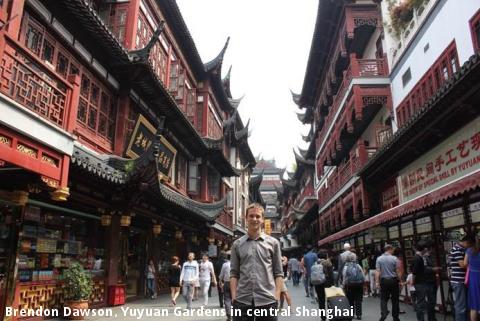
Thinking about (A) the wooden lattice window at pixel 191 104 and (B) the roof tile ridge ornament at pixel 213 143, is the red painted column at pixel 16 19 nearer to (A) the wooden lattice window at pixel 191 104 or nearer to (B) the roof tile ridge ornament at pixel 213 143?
(A) the wooden lattice window at pixel 191 104

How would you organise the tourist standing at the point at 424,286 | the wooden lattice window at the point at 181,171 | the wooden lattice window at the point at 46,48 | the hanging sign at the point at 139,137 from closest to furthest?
the tourist standing at the point at 424,286 → the wooden lattice window at the point at 46,48 → the hanging sign at the point at 139,137 → the wooden lattice window at the point at 181,171

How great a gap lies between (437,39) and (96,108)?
971 centimetres

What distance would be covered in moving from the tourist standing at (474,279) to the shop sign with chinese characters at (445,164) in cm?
307

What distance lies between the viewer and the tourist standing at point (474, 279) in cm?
602

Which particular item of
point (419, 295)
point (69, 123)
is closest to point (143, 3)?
point (69, 123)

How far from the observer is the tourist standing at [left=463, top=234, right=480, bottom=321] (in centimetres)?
602

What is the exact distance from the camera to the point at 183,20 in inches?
696

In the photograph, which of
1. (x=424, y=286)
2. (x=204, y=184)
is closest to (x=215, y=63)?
(x=204, y=184)

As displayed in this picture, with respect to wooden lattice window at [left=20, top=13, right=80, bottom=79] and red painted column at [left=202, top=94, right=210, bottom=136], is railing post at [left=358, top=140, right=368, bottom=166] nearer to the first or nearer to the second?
red painted column at [left=202, top=94, right=210, bottom=136]

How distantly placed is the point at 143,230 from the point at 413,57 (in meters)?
11.0

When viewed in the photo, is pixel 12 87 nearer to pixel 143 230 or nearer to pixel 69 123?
pixel 69 123

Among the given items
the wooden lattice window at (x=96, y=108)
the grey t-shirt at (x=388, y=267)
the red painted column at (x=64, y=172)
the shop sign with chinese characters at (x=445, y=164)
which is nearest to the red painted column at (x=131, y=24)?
the wooden lattice window at (x=96, y=108)

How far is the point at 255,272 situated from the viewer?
3.56 metres

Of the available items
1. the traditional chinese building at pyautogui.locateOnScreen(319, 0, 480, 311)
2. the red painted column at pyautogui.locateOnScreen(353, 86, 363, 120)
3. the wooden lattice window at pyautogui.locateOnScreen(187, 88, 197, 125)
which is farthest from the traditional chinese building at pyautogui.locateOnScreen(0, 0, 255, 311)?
the red painted column at pyautogui.locateOnScreen(353, 86, 363, 120)
